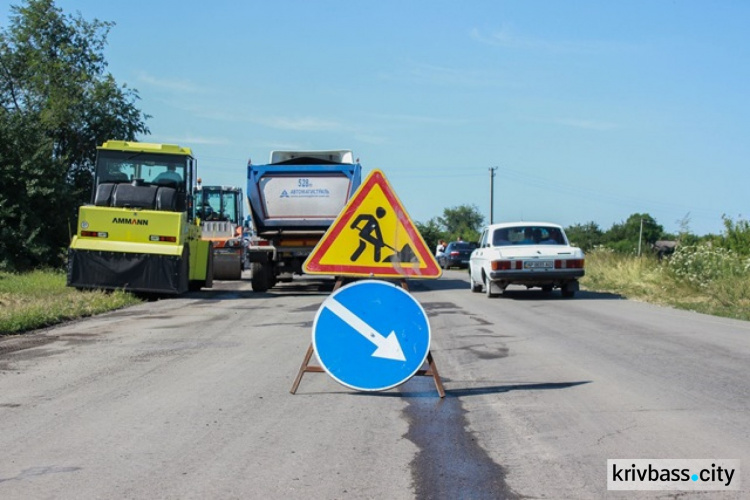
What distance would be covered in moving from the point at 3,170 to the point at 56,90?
10127mm

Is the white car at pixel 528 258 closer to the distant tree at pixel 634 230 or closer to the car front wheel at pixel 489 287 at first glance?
the car front wheel at pixel 489 287

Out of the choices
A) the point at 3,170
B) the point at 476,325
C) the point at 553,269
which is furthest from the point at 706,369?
the point at 3,170

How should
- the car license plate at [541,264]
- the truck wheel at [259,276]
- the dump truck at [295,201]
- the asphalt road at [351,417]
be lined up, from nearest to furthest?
the asphalt road at [351,417], the car license plate at [541,264], the dump truck at [295,201], the truck wheel at [259,276]

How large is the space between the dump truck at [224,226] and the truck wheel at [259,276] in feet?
9.27

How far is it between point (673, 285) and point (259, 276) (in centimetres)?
1029

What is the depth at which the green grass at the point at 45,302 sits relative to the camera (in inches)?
531

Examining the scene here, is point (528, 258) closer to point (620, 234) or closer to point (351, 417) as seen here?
point (351, 417)

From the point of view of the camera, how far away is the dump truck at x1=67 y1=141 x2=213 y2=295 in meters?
19.3

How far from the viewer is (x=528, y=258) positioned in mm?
19703

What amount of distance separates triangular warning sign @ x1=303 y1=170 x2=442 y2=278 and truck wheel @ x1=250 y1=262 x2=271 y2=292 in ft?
50.3

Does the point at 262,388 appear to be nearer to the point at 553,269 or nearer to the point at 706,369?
the point at 706,369

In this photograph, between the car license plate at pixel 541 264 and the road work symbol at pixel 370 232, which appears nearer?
the road work symbol at pixel 370 232

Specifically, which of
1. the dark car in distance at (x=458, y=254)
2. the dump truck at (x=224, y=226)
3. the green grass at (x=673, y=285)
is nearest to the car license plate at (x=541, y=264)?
the green grass at (x=673, y=285)

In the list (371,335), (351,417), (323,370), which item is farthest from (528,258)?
(351,417)
